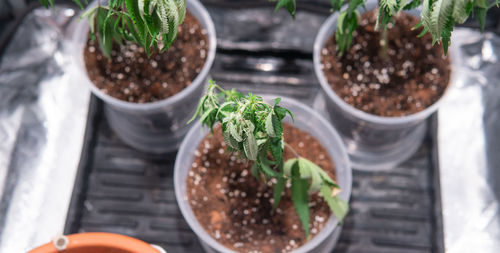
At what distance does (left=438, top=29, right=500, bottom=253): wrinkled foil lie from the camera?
3.99 ft

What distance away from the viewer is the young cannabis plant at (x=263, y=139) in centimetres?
74

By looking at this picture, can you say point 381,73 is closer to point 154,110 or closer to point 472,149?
point 472,149

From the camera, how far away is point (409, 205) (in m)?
1.24

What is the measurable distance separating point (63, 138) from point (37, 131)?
6cm

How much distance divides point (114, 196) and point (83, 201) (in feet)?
0.22

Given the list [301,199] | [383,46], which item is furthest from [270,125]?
[383,46]

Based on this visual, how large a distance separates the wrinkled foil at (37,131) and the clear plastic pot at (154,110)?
0.05m

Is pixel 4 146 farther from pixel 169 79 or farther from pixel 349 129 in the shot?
pixel 349 129

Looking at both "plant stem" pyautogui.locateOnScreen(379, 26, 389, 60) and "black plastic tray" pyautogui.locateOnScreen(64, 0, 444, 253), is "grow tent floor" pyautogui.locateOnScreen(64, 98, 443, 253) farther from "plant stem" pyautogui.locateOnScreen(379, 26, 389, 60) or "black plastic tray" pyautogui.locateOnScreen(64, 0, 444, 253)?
"plant stem" pyautogui.locateOnScreen(379, 26, 389, 60)

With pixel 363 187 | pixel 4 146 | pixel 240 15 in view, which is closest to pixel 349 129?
pixel 363 187

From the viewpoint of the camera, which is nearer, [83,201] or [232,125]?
[232,125]

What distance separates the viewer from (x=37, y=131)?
130 cm

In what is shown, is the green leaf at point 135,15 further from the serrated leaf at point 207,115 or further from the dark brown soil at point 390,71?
the dark brown soil at point 390,71

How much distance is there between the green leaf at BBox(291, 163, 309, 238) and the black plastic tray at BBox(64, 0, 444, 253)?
8.9 inches
